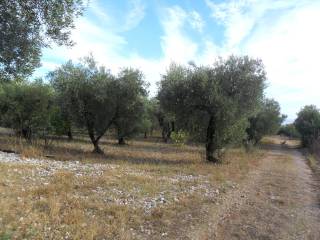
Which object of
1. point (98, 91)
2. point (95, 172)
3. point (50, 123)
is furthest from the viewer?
point (50, 123)

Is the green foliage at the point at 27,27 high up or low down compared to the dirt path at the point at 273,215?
up

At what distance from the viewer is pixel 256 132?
4797 centimetres

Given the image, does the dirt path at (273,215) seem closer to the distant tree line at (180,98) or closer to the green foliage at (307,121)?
the distant tree line at (180,98)

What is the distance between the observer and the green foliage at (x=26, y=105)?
1126 inches

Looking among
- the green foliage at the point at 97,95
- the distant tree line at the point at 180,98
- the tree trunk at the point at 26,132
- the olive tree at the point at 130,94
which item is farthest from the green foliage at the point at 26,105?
the olive tree at the point at 130,94

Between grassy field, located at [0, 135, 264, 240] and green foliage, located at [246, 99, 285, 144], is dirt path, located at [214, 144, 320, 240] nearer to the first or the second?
grassy field, located at [0, 135, 264, 240]

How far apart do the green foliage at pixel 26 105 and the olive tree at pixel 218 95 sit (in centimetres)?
1246

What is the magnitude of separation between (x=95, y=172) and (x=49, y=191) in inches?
159

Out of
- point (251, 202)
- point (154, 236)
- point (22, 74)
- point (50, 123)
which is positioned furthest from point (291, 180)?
point (50, 123)

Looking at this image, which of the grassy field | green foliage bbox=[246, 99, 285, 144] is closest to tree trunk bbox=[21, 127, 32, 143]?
the grassy field

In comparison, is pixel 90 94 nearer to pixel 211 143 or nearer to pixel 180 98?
pixel 180 98

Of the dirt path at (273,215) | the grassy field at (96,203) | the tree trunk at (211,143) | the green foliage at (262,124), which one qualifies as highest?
the green foliage at (262,124)

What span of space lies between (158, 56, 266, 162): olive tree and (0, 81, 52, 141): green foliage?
12.5 m

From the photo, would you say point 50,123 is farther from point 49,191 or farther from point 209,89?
point 49,191
